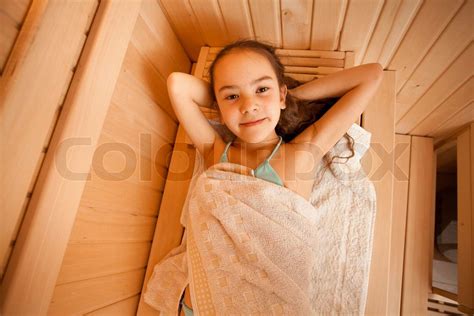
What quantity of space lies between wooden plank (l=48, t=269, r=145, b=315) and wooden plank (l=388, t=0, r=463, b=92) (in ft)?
4.00

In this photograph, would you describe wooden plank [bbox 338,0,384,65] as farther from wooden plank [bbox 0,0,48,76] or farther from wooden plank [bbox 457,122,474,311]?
wooden plank [bbox 457,122,474,311]

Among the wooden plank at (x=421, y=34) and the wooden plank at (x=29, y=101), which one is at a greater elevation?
the wooden plank at (x=421, y=34)

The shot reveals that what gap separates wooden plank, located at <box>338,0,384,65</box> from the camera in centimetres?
85

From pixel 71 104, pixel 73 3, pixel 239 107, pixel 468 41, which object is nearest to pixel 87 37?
pixel 73 3

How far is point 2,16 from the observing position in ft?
1.56

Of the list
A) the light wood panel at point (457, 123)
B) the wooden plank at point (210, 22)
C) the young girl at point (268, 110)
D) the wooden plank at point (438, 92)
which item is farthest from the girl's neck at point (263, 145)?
the light wood panel at point (457, 123)

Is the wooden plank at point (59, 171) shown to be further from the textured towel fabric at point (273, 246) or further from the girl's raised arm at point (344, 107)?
the girl's raised arm at point (344, 107)

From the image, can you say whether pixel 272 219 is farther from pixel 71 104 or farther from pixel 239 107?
pixel 71 104

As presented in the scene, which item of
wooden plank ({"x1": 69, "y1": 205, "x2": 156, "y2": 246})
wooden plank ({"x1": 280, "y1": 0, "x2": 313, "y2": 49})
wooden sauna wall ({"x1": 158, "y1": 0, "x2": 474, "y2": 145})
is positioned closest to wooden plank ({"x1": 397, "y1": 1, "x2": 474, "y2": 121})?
wooden sauna wall ({"x1": 158, "y1": 0, "x2": 474, "y2": 145})

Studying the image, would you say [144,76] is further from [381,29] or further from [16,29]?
[381,29]

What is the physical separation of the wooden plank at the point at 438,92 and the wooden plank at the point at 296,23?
54 cm

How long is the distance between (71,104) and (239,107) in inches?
16.8

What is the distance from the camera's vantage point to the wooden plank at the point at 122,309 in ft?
2.55

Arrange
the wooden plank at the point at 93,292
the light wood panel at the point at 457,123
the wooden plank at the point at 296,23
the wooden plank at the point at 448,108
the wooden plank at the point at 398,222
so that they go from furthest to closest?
1. the wooden plank at the point at 398,222
2. the light wood panel at the point at 457,123
3. the wooden plank at the point at 448,108
4. the wooden plank at the point at 296,23
5. the wooden plank at the point at 93,292
